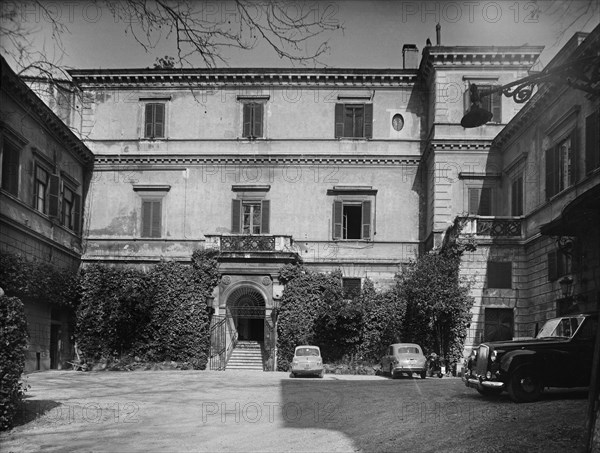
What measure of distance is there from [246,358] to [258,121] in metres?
11.3

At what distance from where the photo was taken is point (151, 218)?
34156 millimetres

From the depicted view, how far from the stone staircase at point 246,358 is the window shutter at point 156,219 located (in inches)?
258

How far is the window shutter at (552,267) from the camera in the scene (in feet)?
79.6

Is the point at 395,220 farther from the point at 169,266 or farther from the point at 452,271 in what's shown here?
the point at 169,266

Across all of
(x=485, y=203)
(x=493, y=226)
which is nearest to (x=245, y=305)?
(x=485, y=203)

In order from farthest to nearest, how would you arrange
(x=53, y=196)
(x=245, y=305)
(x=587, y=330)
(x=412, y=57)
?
(x=412, y=57) → (x=245, y=305) → (x=53, y=196) → (x=587, y=330)

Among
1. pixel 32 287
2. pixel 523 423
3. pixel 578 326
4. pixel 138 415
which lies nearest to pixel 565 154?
pixel 578 326

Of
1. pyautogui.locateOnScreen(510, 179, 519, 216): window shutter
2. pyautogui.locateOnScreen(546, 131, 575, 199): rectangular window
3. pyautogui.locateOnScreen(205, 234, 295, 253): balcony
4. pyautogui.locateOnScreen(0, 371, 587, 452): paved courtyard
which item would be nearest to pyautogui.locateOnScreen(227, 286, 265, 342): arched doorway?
pyautogui.locateOnScreen(205, 234, 295, 253): balcony

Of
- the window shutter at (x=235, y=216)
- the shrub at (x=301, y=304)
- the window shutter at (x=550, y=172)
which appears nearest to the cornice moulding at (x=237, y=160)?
the window shutter at (x=235, y=216)

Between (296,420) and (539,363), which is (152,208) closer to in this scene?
(296,420)

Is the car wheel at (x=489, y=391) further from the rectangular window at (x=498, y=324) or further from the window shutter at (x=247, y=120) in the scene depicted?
the window shutter at (x=247, y=120)

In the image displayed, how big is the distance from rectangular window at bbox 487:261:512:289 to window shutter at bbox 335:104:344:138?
10.4 metres

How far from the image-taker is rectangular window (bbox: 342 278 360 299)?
104 feet

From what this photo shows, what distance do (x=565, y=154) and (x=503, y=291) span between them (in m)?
6.04
